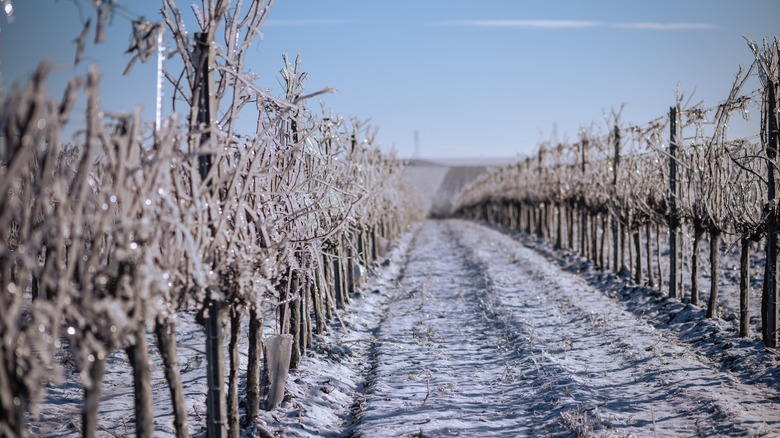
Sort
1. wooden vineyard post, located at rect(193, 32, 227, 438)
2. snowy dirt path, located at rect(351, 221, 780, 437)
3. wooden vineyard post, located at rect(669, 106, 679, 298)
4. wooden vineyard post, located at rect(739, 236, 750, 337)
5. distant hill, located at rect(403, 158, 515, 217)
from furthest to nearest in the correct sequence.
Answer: distant hill, located at rect(403, 158, 515, 217)
wooden vineyard post, located at rect(669, 106, 679, 298)
wooden vineyard post, located at rect(739, 236, 750, 337)
snowy dirt path, located at rect(351, 221, 780, 437)
wooden vineyard post, located at rect(193, 32, 227, 438)

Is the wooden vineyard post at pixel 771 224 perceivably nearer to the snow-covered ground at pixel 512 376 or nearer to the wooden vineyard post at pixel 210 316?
the snow-covered ground at pixel 512 376

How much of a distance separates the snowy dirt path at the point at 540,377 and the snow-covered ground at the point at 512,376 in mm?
17

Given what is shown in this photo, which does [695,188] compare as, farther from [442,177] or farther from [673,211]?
[442,177]

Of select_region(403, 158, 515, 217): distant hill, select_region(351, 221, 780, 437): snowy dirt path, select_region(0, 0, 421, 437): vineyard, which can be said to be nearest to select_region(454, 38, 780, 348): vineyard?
select_region(351, 221, 780, 437): snowy dirt path

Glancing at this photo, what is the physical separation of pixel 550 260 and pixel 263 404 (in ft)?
40.7

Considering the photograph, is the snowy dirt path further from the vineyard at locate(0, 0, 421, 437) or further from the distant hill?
the distant hill

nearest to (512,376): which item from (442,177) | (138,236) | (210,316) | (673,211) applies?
(210,316)

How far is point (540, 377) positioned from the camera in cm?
565

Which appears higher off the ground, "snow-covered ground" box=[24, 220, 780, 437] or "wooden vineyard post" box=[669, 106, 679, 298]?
"wooden vineyard post" box=[669, 106, 679, 298]

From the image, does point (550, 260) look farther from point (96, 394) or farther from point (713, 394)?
point (96, 394)

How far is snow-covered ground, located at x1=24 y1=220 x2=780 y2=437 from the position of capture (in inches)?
178

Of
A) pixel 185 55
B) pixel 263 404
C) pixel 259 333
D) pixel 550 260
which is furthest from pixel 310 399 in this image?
pixel 550 260

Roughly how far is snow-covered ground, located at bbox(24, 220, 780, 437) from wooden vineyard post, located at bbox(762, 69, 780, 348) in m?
0.28

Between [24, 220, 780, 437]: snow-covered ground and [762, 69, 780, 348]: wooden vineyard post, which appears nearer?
[24, 220, 780, 437]: snow-covered ground
